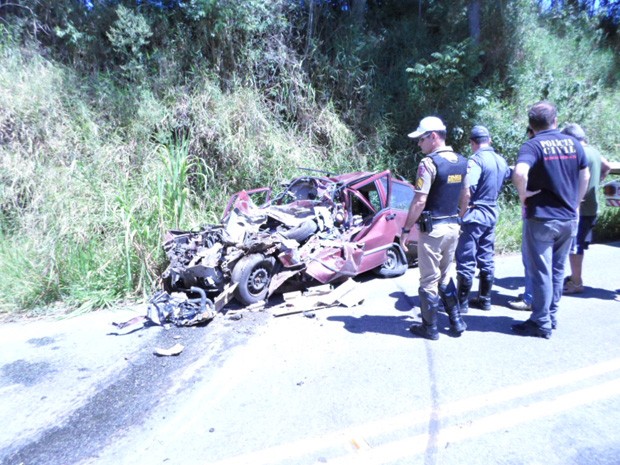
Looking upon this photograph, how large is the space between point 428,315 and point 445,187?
1.20 m

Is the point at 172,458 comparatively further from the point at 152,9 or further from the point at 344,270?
the point at 152,9

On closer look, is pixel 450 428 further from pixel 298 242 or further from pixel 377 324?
pixel 298 242

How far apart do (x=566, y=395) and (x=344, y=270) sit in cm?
296

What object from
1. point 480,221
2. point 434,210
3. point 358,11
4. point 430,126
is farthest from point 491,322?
point 358,11

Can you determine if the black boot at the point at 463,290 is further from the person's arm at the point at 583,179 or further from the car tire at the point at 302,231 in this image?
the car tire at the point at 302,231

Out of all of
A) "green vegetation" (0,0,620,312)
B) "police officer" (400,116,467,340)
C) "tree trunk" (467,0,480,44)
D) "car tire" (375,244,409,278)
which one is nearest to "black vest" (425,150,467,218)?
"police officer" (400,116,467,340)

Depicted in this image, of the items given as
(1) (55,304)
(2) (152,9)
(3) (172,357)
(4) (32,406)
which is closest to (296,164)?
(2) (152,9)

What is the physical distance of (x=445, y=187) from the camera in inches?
147

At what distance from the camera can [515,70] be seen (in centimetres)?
1200

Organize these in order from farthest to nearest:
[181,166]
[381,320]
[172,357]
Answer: [181,166], [381,320], [172,357]

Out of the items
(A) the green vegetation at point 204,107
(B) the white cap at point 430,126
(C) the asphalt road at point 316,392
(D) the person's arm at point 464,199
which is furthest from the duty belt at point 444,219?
(A) the green vegetation at point 204,107

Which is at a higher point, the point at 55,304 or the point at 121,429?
the point at 55,304

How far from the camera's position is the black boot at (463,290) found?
4.57 metres

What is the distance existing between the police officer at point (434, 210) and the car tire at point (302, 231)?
2016 millimetres
